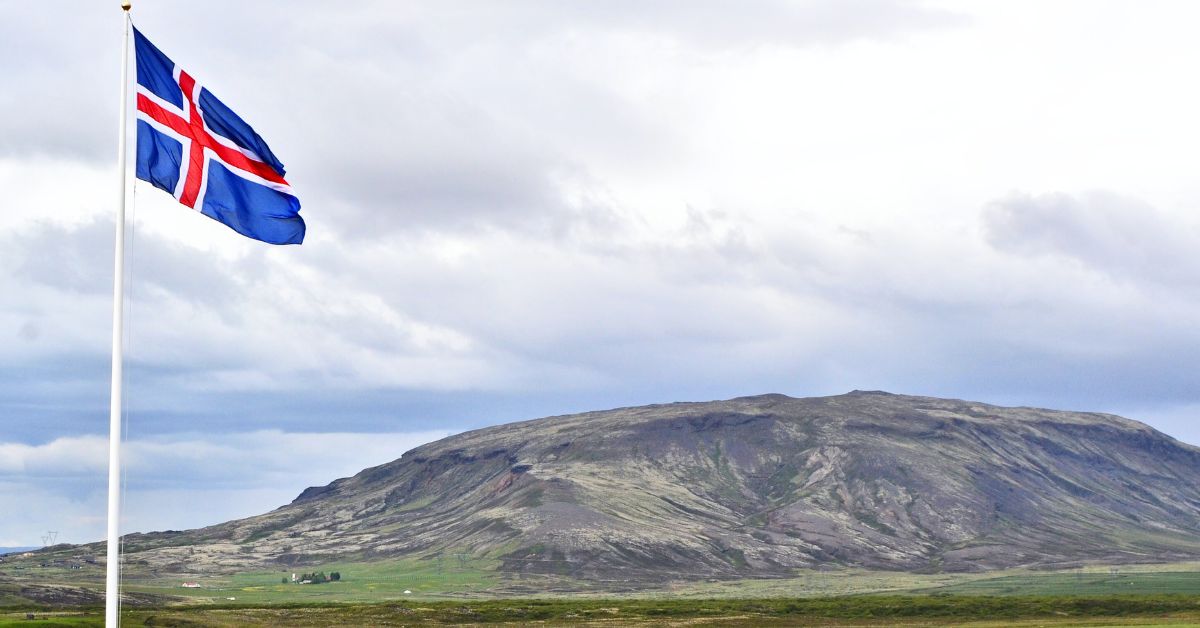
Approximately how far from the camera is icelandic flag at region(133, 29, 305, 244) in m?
39.5

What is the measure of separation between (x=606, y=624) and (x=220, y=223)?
158 meters

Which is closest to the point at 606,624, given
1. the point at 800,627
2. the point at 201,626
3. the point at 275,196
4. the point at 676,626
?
the point at 676,626

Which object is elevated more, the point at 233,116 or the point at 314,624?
the point at 233,116

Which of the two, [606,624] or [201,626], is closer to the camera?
[201,626]

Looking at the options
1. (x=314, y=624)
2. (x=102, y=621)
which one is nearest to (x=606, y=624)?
(x=314, y=624)

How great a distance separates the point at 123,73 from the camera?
37781 millimetres

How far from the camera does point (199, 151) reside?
1572 inches

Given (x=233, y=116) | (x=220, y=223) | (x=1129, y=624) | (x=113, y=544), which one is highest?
(x=233, y=116)

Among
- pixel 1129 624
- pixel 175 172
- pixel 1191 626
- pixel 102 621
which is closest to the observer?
pixel 175 172

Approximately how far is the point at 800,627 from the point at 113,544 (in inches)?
6502

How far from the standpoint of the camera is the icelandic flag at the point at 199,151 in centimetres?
3953

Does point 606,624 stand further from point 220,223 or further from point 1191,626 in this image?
point 220,223

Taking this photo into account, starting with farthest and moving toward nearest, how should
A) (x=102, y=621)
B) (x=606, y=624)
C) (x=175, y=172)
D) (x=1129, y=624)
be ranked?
1. (x=606, y=624)
2. (x=1129, y=624)
3. (x=102, y=621)
4. (x=175, y=172)

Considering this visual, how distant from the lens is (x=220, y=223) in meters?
39.9
